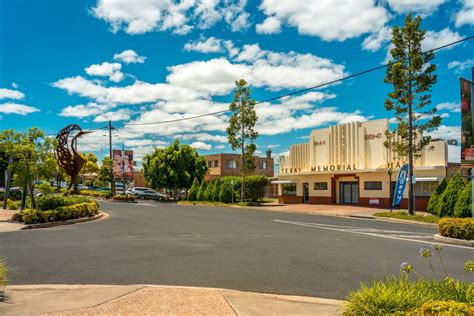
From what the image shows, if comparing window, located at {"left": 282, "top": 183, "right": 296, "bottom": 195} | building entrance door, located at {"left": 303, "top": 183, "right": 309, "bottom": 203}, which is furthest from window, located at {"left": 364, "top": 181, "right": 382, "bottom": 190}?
window, located at {"left": 282, "top": 183, "right": 296, "bottom": 195}

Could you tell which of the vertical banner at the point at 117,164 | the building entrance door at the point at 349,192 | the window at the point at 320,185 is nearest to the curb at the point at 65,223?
the window at the point at 320,185

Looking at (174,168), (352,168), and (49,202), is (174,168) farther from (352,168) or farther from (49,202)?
(49,202)

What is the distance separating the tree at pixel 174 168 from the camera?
1967 inches

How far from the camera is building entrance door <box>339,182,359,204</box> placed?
1426 inches

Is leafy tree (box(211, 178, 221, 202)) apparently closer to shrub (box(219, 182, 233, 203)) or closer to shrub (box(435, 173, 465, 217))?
shrub (box(219, 182, 233, 203))

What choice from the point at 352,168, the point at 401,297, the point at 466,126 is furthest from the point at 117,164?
the point at 401,297

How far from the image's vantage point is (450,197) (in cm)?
2322

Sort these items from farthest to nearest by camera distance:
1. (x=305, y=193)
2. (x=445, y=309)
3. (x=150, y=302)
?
1. (x=305, y=193)
2. (x=150, y=302)
3. (x=445, y=309)

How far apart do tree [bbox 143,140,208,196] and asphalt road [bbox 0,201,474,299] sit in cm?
3368

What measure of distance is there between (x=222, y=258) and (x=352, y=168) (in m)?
26.2

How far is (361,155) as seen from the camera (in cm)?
3412

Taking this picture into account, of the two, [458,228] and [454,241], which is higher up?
[458,228]

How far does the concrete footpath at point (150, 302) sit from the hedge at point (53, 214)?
12459 millimetres

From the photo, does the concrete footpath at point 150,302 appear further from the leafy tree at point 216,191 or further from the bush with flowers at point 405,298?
the leafy tree at point 216,191
